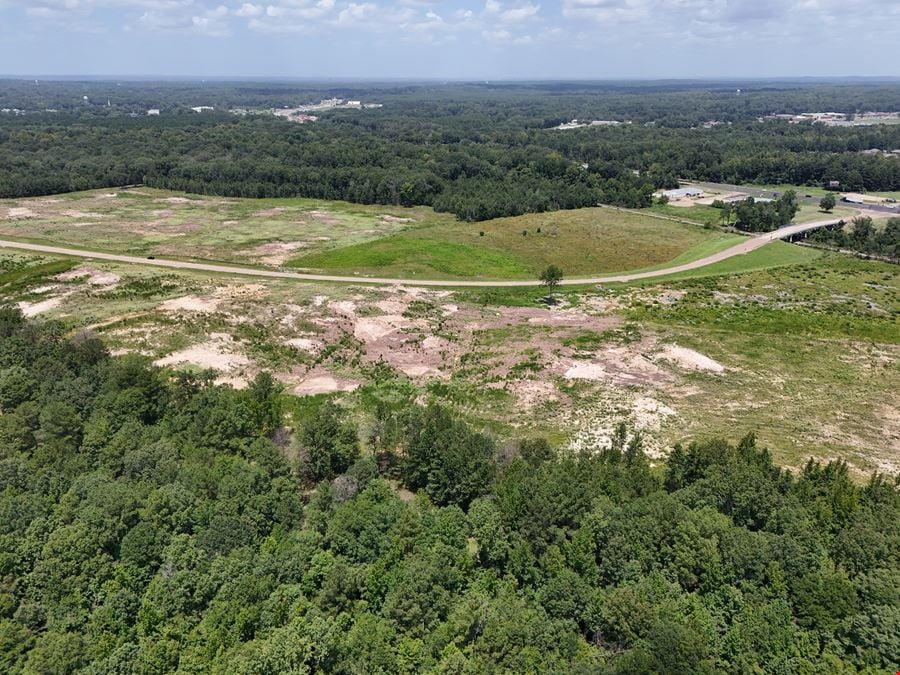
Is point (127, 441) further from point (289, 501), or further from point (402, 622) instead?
point (402, 622)

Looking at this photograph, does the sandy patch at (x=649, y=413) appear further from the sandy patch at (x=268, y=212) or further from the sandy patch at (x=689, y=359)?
the sandy patch at (x=268, y=212)

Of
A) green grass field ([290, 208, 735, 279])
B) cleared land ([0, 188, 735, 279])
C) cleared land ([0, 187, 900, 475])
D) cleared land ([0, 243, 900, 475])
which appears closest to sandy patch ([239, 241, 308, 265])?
cleared land ([0, 188, 735, 279])

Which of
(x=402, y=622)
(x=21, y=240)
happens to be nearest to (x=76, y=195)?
(x=21, y=240)

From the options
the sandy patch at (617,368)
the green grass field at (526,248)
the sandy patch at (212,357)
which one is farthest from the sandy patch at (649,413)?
the green grass field at (526,248)

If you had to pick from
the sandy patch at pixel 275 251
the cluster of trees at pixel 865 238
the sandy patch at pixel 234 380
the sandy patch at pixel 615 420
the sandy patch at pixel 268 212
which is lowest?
the sandy patch at pixel 615 420

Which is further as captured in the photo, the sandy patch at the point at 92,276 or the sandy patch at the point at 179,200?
the sandy patch at the point at 179,200

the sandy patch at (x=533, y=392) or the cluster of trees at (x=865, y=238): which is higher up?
the cluster of trees at (x=865, y=238)

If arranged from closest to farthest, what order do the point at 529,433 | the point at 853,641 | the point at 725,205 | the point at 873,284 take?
1. the point at 853,641
2. the point at 529,433
3. the point at 873,284
4. the point at 725,205
